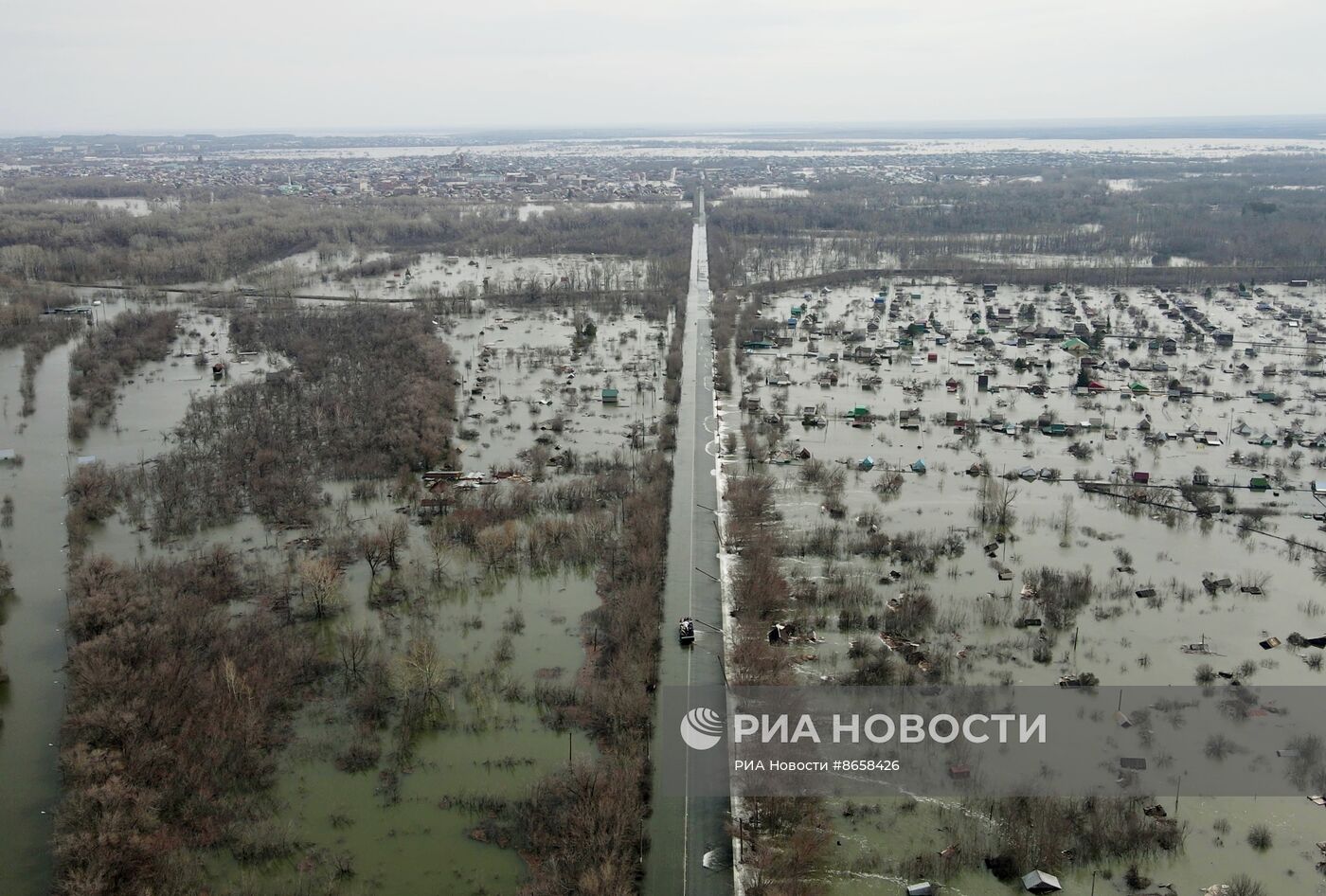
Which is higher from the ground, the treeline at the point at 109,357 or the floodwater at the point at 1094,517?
the treeline at the point at 109,357

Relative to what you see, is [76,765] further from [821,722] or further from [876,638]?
[876,638]

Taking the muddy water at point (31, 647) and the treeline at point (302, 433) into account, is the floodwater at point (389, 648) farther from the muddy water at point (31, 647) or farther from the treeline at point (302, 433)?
the treeline at point (302, 433)

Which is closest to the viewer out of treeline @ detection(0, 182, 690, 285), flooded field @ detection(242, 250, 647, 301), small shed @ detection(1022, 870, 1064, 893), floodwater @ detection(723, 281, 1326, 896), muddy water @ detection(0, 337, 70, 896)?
small shed @ detection(1022, 870, 1064, 893)

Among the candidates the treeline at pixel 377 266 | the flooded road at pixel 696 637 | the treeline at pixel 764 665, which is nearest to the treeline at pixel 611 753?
the flooded road at pixel 696 637

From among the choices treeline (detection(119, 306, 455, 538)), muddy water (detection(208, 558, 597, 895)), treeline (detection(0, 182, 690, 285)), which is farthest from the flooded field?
muddy water (detection(208, 558, 597, 895))

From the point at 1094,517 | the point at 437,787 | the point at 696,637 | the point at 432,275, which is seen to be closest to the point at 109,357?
the point at 432,275

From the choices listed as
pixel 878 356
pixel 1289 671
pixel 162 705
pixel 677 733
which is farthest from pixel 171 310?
pixel 1289 671

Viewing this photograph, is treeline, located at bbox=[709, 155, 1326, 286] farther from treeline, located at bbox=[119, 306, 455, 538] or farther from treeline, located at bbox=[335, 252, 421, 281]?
treeline, located at bbox=[119, 306, 455, 538]

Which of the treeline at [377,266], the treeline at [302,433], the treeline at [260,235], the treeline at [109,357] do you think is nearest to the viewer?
the treeline at [302,433]
